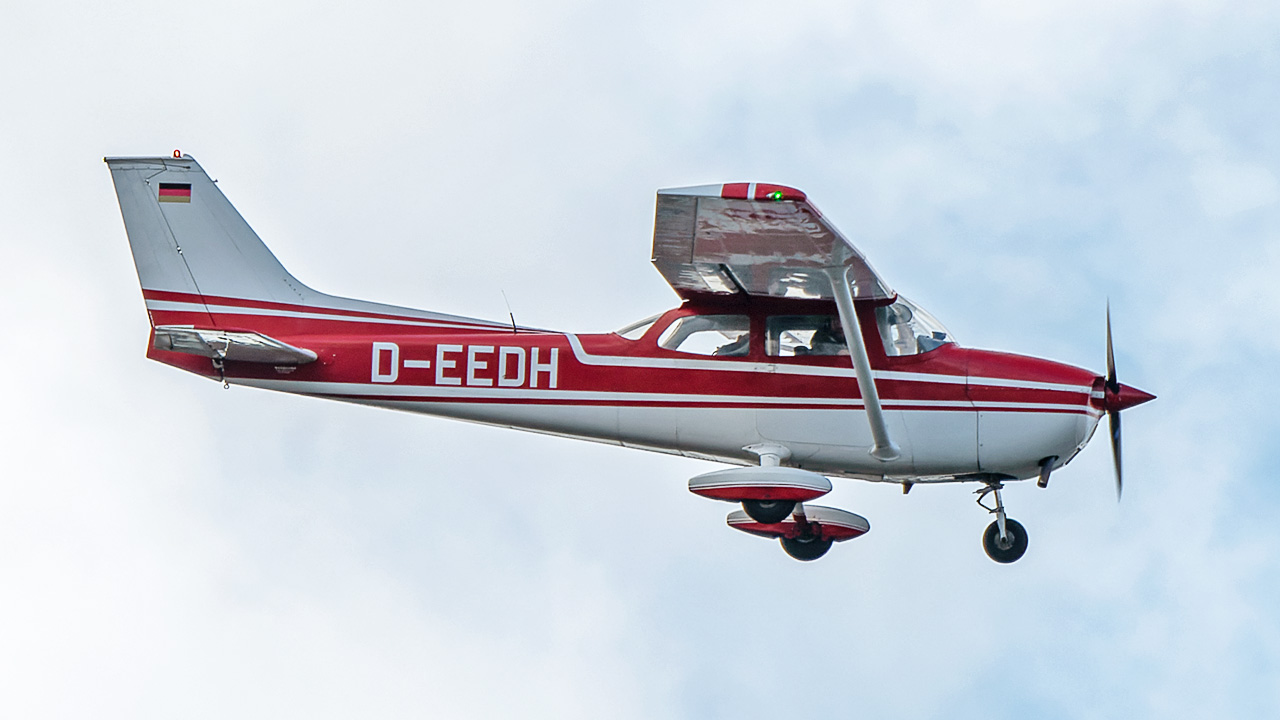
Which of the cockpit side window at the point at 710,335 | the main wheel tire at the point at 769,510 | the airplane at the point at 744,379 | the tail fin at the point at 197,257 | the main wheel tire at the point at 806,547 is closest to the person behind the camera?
the main wheel tire at the point at 769,510

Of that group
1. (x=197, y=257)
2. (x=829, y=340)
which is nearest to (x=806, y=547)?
(x=829, y=340)

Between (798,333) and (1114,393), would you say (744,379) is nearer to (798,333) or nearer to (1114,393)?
(798,333)

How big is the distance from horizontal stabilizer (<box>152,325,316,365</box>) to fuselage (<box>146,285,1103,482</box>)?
120mm

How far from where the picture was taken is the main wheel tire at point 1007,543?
14602 mm

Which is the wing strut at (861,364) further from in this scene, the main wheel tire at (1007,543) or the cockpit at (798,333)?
the main wheel tire at (1007,543)

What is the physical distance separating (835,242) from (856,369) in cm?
137

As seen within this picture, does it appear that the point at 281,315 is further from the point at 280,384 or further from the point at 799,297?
the point at 799,297

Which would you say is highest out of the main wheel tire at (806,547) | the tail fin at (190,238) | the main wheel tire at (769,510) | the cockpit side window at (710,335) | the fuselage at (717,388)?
the tail fin at (190,238)

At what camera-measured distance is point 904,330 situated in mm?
14500

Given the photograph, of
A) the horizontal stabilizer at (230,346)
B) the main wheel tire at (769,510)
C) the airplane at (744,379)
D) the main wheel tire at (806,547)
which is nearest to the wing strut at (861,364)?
the airplane at (744,379)

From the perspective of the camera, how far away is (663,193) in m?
12.0

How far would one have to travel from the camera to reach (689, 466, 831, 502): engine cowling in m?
13.5

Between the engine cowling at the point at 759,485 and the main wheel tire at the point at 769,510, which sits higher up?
the engine cowling at the point at 759,485

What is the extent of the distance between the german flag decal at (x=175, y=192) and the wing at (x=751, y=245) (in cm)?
500
